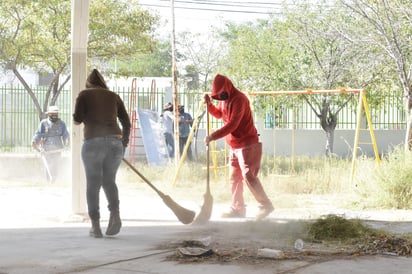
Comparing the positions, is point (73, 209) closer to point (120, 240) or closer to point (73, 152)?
point (73, 152)

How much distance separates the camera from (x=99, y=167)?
8.83 meters

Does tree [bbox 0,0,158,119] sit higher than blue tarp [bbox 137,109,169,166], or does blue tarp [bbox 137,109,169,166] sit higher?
tree [bbox 0,0,158,119]

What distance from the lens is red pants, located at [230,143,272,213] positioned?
34.8 feet

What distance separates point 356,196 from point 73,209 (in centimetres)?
474

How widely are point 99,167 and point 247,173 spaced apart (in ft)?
8.10

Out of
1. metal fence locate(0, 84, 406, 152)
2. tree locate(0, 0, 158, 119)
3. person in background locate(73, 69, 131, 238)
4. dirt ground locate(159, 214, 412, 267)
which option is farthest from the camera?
metal fence locate(0, 84, 406, 152)

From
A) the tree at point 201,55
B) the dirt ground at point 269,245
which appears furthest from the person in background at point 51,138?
the tree at point 201,55

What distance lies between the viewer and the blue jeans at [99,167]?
8.81 metres

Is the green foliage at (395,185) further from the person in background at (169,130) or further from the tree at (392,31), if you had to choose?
Result: the person in background at (169,130)

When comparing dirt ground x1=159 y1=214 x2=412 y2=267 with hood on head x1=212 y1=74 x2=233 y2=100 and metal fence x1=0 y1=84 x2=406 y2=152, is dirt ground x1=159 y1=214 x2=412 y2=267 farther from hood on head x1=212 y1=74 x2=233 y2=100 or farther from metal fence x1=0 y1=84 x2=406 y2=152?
metal fence x1=0 y1=84 x2=406 y2=152

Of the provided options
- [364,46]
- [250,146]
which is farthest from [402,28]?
[250,146]

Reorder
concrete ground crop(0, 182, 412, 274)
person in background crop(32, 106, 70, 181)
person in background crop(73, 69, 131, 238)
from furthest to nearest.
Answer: person in background crop(32, 106, 70, 181) → person in background crop(73, 69, 131, 238) → concrete ground crop(0, 182, 412, 274)

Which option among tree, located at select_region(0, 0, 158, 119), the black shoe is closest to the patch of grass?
the black shoe

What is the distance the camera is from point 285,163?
20859 millimetres
